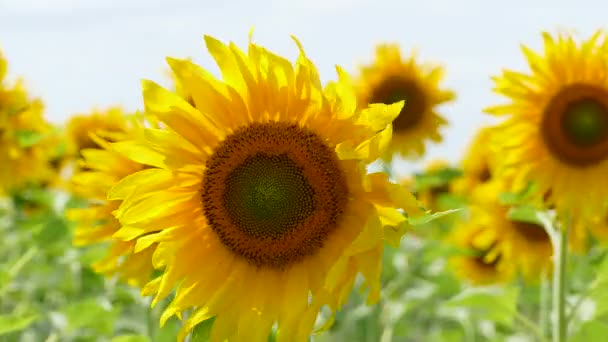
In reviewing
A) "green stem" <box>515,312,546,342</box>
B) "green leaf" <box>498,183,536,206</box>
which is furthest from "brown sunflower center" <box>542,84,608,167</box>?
"green stem" <box>515,312,546,342</box>

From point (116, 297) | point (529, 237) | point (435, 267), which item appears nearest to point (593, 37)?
point (529, 237)

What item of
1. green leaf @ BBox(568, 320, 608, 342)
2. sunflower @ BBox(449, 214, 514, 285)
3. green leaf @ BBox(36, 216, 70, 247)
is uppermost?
green leaf @ BBox(36, 216, 70, 247)

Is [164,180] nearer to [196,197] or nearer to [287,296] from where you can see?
[196,197]

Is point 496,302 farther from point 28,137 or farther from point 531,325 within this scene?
point 28,137

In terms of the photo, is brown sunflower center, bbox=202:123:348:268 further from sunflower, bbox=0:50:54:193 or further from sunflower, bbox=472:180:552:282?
sunflower, bbox=472:180:552:282

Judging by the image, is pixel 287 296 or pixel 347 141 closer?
pixel 347 141

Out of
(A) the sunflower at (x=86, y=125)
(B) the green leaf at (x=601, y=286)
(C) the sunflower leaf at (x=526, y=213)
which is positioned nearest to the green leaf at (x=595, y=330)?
(B) the green leaf at (x=601, y=286)
